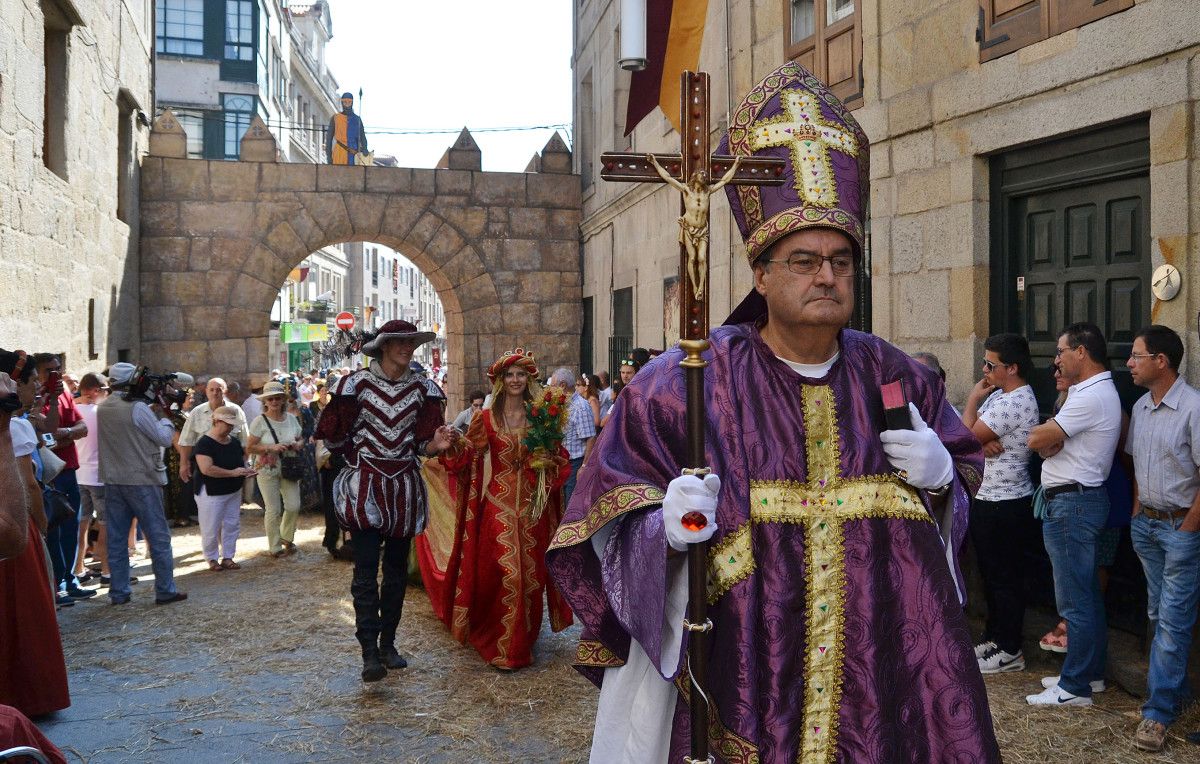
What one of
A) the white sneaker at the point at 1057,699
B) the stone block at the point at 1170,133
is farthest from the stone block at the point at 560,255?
the white sneaker at the point at 1057,699

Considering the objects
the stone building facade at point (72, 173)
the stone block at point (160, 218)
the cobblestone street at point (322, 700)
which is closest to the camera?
the cobblestone street at point (322, 700)

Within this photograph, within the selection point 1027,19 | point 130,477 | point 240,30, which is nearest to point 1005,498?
point 1027,19

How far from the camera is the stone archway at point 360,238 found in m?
16.1

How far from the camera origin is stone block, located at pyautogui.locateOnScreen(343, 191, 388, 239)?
16.7 m

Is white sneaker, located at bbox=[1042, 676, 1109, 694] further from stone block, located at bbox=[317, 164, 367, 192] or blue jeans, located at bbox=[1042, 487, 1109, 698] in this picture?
stone block, located at bbox=[317, 164, 367, 192]

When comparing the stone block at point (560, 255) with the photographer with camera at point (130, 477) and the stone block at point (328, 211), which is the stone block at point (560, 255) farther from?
the photographer with camera at point (130, 477)

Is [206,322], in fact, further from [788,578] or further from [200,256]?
[788,578]

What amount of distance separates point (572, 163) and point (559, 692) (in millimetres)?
13347

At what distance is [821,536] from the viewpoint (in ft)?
8.60

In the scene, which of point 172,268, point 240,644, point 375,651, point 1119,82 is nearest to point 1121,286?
point 1119,82

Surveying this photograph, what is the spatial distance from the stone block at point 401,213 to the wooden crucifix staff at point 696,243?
14.6 m

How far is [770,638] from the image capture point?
2.57 metres

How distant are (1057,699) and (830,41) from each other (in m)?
5.77

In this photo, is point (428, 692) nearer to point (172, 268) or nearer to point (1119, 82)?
point (1119, 82)
